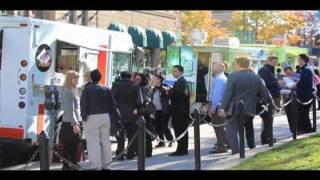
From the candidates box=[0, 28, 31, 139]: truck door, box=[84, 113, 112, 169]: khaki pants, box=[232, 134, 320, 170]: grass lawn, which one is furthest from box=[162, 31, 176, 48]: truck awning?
box=[84, 113, 112, 169]: khaki pants

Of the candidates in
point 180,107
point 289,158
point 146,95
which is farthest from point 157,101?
point 289,158

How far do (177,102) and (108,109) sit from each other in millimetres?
2129

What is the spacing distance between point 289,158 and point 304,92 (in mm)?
4271

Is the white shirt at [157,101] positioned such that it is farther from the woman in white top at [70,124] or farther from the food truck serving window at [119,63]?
the woman in white top at [70,124]

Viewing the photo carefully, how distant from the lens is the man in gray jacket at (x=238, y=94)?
1120 cm

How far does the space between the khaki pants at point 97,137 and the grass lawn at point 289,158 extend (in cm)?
210

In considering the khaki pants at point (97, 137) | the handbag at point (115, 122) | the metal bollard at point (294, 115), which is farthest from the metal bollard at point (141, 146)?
the metal bollard at point (294, 115)

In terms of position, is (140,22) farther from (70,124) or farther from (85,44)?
(70,124)

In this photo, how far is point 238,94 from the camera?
1130cm

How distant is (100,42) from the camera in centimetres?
1331

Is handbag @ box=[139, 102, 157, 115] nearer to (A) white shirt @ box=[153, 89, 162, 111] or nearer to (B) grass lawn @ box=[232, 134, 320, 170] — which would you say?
(A) white shirt @ box=[153, 89, 162, 111]
